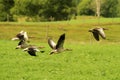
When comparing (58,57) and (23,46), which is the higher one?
(23,46)

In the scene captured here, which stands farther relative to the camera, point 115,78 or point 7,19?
point 7,19

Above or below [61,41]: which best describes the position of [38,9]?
below

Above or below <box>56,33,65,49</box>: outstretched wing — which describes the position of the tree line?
below

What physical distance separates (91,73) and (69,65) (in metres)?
2.58

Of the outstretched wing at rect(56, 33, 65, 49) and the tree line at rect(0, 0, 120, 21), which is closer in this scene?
the outstretched wing at rect(56, 33, 65, 49)

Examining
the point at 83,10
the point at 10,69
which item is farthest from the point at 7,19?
the point at 10,69

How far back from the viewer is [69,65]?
60.7 feet

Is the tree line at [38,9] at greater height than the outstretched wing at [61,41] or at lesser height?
lesser

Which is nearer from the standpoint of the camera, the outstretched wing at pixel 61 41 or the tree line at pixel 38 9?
the outstretched wing at pixel 61 41

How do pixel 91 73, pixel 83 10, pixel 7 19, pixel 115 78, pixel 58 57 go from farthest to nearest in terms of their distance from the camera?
pixel 83 10 → pixel 7 19 → pixel 58 57 → pixel 91 73 → pixel 115 78

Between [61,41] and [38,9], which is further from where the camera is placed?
[38,9]

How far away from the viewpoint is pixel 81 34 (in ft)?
166

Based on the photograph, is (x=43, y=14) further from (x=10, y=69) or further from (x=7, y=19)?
(x=10, y=69)

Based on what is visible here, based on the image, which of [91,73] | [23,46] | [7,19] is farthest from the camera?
[7,19]
